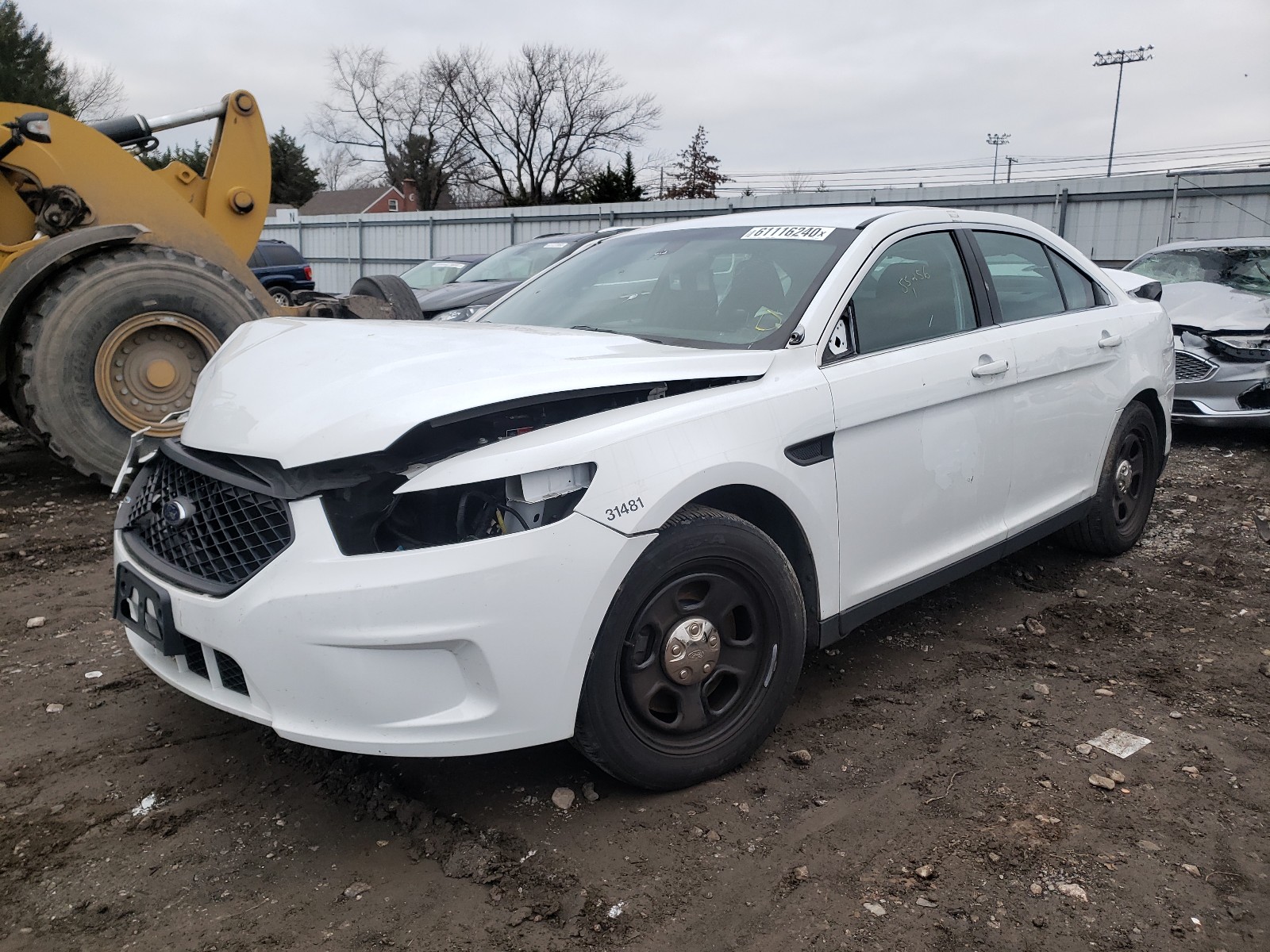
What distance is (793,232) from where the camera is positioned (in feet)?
11.7

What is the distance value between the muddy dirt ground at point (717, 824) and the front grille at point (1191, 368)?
4.82m

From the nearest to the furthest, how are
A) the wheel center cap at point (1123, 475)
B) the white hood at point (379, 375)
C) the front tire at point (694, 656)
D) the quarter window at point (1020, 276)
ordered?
the white hood at point (379, 375)
the front tire at point (694, 656)
the quarter window at point (1020, 276)
the wheel center cap at point (1123, 475)

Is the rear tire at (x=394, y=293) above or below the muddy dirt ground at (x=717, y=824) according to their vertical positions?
above

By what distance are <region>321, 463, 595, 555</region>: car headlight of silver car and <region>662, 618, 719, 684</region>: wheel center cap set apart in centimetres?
53

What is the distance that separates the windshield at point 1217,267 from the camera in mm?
8516

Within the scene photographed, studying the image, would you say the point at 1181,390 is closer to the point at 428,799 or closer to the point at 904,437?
the point at 904,437

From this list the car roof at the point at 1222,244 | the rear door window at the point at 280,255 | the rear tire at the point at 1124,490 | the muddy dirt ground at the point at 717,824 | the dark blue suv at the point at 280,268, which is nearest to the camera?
the muddy dirt ground at the point at 717,824

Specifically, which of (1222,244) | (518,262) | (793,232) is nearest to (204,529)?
(793,232)

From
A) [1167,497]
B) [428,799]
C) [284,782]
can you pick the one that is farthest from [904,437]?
[1167,497]

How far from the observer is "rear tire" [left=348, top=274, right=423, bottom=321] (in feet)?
16.1

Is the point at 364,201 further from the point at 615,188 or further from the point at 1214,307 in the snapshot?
the point at 1214,307

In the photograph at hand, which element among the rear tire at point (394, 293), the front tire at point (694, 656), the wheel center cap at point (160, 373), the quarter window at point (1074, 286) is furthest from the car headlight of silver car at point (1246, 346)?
the wheel center cap at point (160, 373)

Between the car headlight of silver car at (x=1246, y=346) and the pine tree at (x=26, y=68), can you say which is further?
the pine tree at (x=26, y=68)

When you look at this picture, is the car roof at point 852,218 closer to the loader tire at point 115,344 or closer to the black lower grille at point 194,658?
the black lower grille at point 194,658
